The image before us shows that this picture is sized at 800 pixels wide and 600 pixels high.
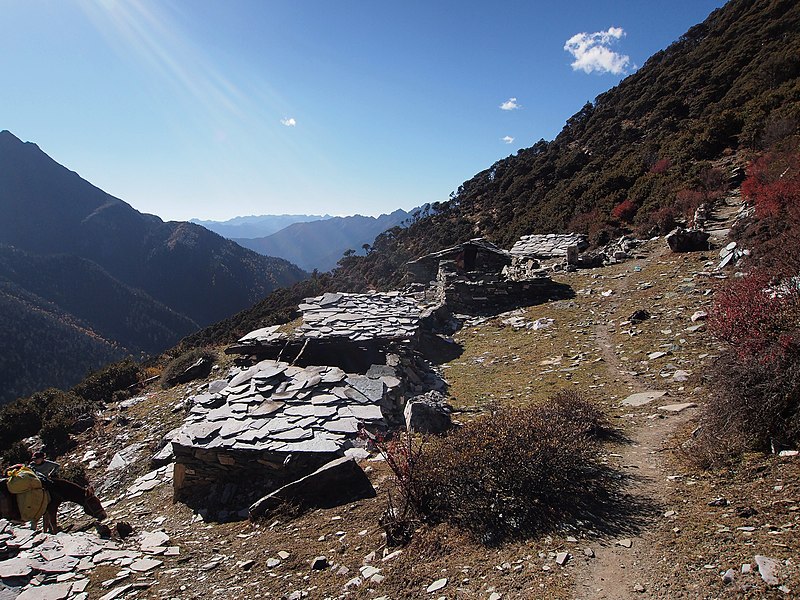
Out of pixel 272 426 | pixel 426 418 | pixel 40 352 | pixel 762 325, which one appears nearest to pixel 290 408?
pixel 272 426

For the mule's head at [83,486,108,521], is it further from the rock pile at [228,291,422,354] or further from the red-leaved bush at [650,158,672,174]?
the red-leaved bush at [650,158,672,174]

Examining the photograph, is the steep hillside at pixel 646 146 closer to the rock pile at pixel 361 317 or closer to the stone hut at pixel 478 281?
A: the stone hut at pixel 478 281

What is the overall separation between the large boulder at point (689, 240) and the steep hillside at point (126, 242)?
11092cm

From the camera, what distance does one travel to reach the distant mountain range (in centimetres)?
6344

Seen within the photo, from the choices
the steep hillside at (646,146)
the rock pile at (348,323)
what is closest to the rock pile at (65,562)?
the rock pile at (348,323)

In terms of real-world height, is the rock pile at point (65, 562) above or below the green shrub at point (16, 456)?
above

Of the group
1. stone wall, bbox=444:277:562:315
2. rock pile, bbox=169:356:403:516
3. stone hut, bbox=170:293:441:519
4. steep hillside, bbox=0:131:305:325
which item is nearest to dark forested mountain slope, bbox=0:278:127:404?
steep hillside, bbox=0:131:305:325

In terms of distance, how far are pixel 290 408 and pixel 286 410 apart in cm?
10

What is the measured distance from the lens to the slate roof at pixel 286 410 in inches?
269

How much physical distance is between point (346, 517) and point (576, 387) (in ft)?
15.6

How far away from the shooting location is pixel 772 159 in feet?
49.9

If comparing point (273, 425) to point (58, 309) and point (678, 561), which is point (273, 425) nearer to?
point (678, 561)

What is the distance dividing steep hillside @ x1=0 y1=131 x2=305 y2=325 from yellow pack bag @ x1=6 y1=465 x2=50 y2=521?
372 feet

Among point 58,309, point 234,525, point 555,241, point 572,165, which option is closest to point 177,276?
point 58,309
